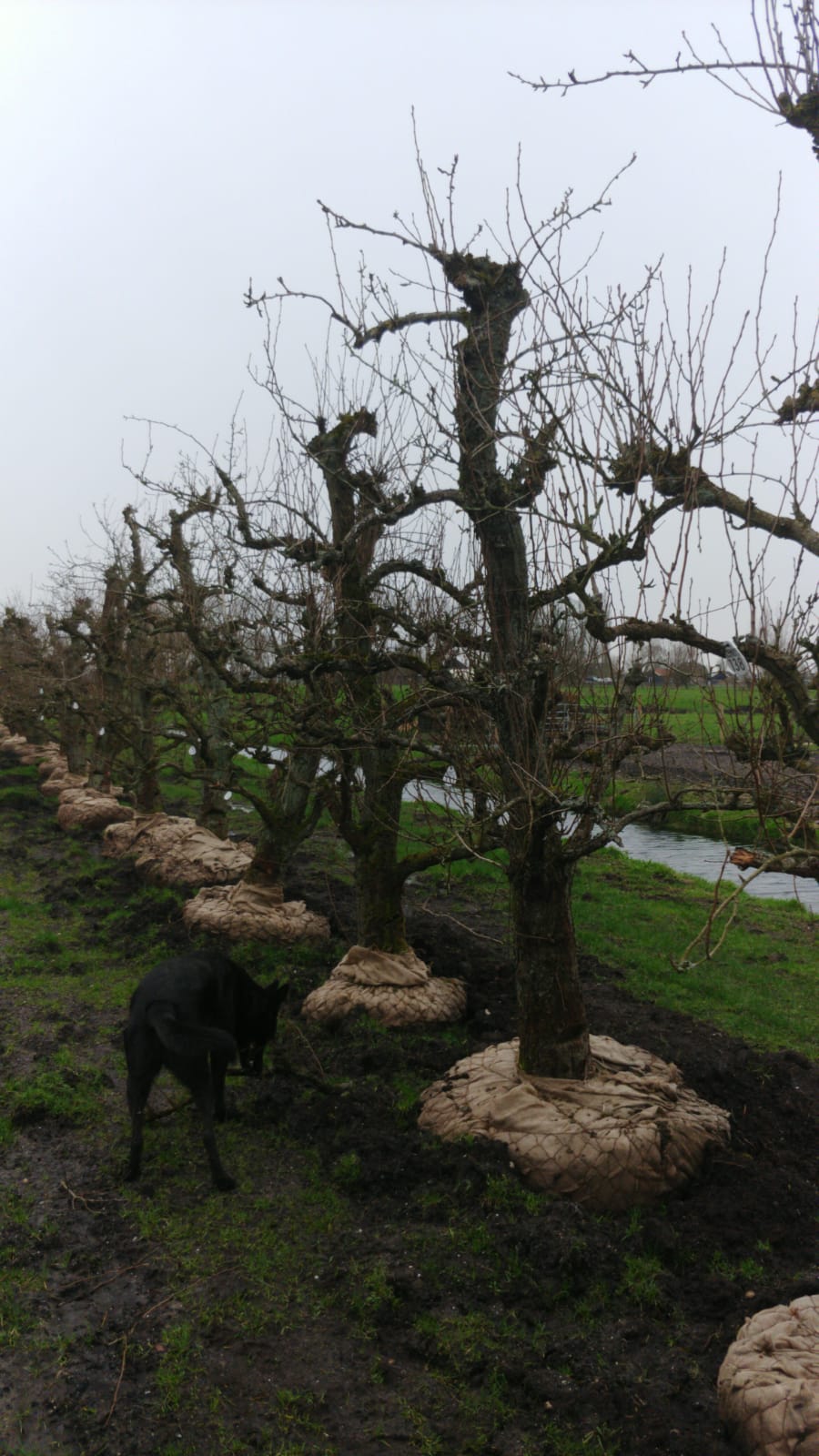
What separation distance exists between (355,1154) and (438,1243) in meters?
1.00

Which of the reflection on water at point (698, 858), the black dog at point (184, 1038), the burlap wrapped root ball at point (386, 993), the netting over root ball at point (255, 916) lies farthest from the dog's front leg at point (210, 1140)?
the reflection on water at point (698, 858)

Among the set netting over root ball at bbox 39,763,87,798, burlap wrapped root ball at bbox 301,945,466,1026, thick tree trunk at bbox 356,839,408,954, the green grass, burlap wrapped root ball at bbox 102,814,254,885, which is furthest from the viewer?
netting over root ball at bbox 39,763,87,798

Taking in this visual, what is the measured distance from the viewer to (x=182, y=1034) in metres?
5.55

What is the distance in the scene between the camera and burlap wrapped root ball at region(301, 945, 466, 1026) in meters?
7.94

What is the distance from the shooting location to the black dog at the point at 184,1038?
5.51 meters

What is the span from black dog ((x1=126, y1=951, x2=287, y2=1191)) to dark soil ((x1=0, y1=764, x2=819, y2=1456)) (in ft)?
1.14

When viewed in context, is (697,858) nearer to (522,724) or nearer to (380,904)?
(380,904)

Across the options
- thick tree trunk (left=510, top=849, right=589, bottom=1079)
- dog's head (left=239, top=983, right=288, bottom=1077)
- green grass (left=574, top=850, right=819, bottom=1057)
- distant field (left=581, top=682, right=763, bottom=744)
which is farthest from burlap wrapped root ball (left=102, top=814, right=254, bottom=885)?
thick tree trunk (left=510, top=849, right=589, bottom=1079)

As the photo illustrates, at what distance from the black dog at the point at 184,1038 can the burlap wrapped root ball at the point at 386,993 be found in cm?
182

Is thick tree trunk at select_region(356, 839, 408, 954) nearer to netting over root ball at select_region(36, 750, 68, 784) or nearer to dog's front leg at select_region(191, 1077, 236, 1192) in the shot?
dog's front leg at select_region(191, 1077, 236, 1192)

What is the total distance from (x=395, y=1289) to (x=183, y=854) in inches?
361

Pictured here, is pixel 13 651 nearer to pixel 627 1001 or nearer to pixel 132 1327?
pixel 627 1001

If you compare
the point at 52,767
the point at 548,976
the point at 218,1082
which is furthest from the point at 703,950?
A: the point at 52,767

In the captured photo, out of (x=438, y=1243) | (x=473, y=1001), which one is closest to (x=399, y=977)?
(x=473, y=1001)
